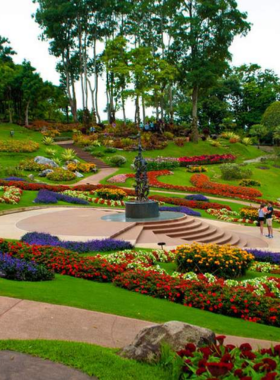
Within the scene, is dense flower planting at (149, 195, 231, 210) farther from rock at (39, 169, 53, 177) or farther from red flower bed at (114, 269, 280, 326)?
red flower bed at (114, 269, 280, 326)

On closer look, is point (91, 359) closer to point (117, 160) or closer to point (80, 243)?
point (80, 243)

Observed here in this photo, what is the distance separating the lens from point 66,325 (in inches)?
223

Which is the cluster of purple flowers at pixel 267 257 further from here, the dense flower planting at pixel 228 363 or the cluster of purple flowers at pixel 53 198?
the cluster of purple flowers at pixel 53 198

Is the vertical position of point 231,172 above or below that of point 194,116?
below

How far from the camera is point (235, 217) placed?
22.5m

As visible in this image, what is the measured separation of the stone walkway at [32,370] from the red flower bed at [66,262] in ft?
15.6

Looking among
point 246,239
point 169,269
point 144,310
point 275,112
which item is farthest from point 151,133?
point 144,310

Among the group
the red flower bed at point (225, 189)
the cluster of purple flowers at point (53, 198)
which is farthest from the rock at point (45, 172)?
the red flower bed at point (225, 189)

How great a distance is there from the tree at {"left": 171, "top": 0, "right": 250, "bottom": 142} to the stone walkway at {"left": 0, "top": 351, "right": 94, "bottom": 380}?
4244cm

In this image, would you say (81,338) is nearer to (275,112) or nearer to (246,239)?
(246,239)

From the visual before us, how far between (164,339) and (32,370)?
133 cm

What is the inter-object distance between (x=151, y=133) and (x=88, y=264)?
126 ft

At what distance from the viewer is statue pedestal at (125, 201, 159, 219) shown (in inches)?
692

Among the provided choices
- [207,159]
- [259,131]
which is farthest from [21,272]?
[259,131]
